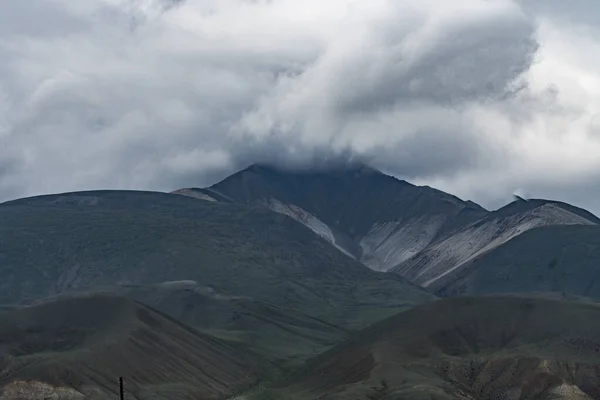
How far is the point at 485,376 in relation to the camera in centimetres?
19825

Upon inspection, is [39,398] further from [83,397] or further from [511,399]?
[511,399]

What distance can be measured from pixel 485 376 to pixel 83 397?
77.8 metres

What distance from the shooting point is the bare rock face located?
180 m

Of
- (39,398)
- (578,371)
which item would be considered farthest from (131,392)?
(578,371)

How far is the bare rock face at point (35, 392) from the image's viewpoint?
18050 cm

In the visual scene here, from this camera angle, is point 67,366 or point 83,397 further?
point 67,366

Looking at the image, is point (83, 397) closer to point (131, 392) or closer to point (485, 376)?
point (131, 392)

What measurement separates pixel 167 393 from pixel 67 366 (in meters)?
20.5

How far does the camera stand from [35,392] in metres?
184

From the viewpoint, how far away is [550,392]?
182m

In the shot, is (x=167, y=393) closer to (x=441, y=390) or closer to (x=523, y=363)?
(x=441, y=390)

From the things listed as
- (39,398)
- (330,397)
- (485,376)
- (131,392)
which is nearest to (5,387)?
(39,398)

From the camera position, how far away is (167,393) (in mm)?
199250

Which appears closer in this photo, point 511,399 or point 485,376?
point 511,399
